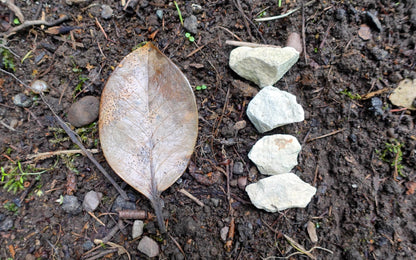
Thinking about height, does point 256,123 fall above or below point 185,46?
below

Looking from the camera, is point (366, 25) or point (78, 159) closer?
point (78, 159)

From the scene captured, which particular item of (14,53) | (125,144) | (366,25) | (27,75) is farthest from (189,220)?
(366,25)

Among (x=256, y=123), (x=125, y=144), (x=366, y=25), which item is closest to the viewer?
(x=125, y=144)

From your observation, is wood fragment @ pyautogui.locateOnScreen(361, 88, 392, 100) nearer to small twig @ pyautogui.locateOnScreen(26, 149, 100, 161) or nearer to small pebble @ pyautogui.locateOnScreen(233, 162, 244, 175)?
small pebble @ pyautogui.locateOnScreen(233, 162, 244, 175)

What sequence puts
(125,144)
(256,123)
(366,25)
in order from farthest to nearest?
1. (366,25)
2. (256,123)
3. (125,144)

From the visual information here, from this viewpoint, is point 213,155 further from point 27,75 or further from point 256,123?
point 27,75

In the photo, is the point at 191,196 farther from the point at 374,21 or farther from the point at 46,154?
the point at 374,21

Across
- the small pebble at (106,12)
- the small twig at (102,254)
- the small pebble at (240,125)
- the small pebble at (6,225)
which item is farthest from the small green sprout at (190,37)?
the small pebble at (6,225)
